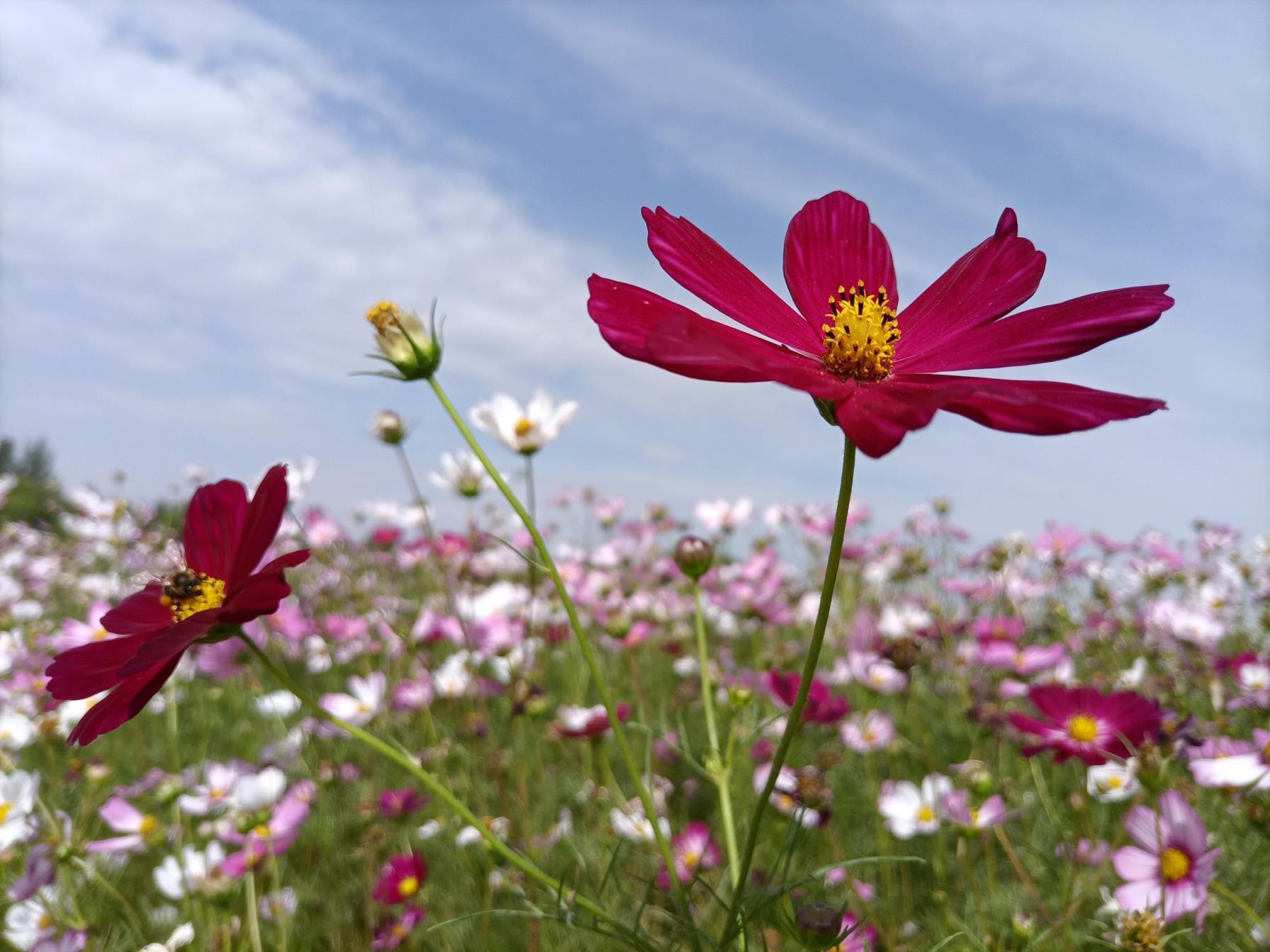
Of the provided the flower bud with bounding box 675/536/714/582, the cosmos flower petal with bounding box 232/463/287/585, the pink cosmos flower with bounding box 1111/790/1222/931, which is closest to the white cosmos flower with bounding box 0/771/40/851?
the cosmos flower petal with bounding box 232/463/287/585

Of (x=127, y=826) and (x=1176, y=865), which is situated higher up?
(x=1176, y=865)

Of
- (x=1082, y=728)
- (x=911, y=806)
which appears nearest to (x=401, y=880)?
(x=911, y=806)

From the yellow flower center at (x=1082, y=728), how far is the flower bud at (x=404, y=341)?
107 cm

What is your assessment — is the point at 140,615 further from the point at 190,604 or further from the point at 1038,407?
the point at 1038,407

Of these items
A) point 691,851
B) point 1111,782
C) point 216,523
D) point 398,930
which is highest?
point 216,523

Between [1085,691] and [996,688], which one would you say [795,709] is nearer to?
[1085,691]

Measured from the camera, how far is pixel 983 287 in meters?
0.63

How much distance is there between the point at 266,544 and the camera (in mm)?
726

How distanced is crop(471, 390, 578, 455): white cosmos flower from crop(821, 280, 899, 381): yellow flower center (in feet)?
1.97

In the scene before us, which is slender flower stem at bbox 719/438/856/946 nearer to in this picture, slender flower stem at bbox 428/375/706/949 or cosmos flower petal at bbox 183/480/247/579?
slender flower stem at bbox 428/375/706/949

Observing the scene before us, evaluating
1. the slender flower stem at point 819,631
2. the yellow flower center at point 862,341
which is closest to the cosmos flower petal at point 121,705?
the slender flower stem at point 819,631

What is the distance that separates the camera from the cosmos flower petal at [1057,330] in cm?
51

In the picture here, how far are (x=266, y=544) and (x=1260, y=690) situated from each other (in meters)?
1.97

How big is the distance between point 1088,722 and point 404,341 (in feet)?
3.72
